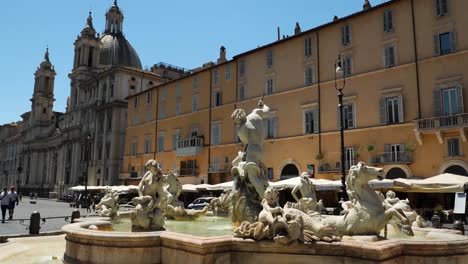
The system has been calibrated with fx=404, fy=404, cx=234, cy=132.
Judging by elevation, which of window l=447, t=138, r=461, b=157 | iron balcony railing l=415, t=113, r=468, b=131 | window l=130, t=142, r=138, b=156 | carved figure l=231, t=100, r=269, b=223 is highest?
window l=130, t=142, r=138, b=156

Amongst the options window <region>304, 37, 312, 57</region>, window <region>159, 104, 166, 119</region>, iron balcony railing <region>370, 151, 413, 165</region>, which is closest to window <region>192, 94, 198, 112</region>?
window <region>159, 104, 166, 119</region>

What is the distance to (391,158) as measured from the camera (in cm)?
2552

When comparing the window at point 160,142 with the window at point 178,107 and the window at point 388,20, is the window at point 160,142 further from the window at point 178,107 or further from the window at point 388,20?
the window at point 388,20

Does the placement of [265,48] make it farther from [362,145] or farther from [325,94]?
[362,145]

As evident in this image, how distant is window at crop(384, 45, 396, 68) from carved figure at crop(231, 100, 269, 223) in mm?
20483

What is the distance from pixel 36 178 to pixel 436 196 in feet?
252

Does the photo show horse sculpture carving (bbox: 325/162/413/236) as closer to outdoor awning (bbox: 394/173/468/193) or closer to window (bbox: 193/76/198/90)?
outdoor awning (bbox: 394/173/468/193)

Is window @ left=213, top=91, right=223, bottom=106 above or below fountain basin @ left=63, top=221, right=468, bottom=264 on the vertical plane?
above

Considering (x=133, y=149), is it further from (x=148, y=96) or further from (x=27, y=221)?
(x=27, y=221)

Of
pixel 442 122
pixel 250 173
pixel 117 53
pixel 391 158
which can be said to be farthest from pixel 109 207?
pixel 117 53

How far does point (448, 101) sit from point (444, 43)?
3651 millimetres

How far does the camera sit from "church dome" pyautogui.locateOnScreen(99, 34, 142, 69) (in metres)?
68.2

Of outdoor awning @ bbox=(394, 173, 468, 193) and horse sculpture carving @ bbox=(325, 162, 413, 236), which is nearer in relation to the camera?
horse sculpture carving @ bbox=(325, 162, 413, 236)

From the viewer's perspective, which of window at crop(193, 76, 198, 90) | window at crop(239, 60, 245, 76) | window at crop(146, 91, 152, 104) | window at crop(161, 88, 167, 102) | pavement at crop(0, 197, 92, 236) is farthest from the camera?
window at crop(146, 91, 152, 104)
